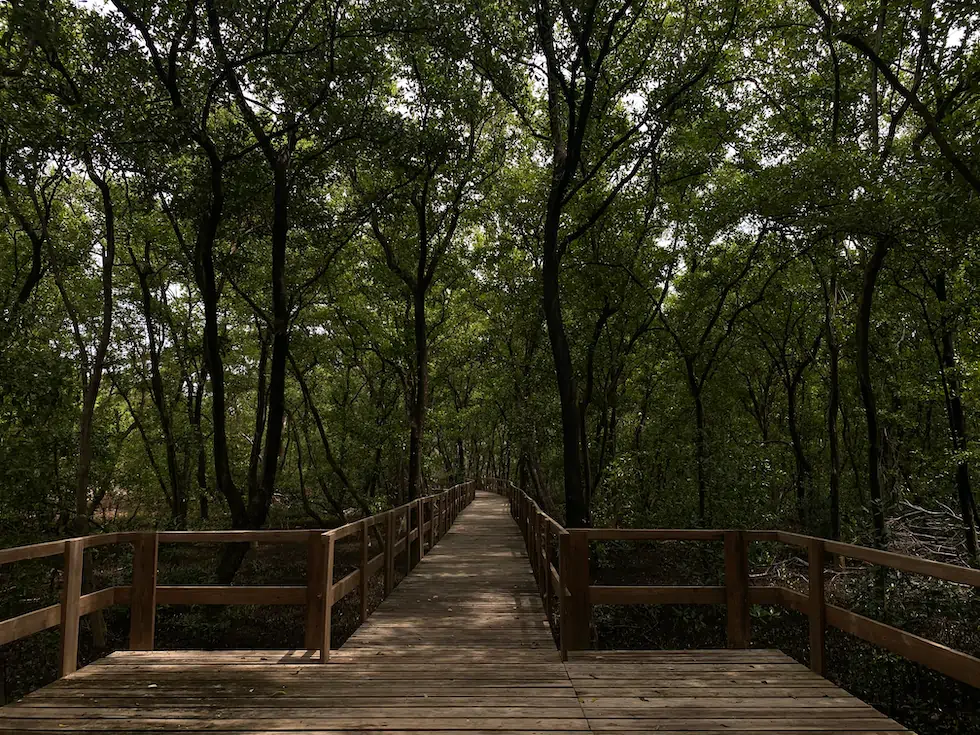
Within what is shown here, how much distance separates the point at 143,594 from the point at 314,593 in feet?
4.85

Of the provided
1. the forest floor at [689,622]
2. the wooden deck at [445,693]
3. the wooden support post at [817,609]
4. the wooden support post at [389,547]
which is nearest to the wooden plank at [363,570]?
the wooden deck at [445,693]

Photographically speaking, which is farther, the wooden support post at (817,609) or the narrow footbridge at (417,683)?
the wooden support post at (817,609)

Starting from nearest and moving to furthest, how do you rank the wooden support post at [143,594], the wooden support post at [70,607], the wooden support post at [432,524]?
the wooden support post at [70,607]
the wooden support post at [143,594]
the wooden support post at [432,524]

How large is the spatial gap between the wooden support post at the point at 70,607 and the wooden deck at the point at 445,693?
0.43 feet

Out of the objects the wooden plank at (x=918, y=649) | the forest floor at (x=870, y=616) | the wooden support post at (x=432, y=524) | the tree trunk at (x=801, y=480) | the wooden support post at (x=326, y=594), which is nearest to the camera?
the wooden plank at (x=918, y=649)

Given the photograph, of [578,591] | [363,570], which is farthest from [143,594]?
[578,591]

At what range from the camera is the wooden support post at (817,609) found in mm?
4539

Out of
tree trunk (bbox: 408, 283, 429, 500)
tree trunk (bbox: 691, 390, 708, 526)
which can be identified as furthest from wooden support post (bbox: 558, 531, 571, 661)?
tree trunk (bbox: 408, 283, 429, 500)

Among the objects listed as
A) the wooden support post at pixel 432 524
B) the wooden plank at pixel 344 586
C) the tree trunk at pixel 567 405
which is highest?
the tree trunk at pixel 567 405

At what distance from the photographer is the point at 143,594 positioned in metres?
5.33

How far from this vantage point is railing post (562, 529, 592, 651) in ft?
17.1

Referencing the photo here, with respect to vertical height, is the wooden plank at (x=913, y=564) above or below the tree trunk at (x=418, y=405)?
below

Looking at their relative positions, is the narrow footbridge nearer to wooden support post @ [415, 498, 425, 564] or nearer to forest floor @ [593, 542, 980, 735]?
forest floor @ [593, 542, 980, 735]

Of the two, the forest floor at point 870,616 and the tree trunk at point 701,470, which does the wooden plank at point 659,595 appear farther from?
the tree trunk at point 701,470
